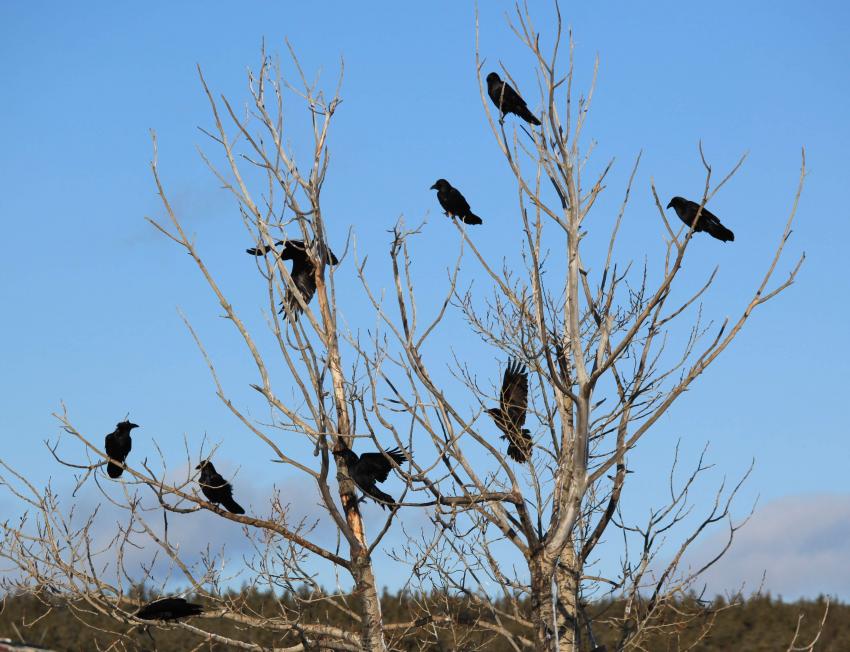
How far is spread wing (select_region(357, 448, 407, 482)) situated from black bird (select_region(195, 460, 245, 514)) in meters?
1.26

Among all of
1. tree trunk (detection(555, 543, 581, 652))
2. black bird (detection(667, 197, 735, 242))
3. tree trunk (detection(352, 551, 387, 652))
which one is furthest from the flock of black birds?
tree trunk (detection(555, 543, 581, 652))

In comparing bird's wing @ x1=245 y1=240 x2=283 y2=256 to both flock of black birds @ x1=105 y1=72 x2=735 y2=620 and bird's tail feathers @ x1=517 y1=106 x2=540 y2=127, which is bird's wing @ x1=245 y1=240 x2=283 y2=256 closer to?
flock of black birds @ x1=105 y1=72 x2=735 y2=620

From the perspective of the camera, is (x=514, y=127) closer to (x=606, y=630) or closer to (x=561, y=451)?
(x=561, y=451)

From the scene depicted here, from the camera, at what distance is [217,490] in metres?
8.70

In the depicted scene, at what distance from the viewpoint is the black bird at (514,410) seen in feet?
30.6

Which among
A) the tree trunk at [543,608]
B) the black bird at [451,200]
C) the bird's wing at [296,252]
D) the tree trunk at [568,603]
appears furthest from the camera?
the black bird at [451,200]

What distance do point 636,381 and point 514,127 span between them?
2.30 metres

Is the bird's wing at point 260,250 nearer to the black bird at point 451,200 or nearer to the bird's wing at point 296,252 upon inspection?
the bird's wing at point 296,252

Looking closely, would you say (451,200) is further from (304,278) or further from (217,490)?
(217,490)

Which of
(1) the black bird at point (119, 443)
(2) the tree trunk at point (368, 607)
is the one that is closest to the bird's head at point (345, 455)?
(2) the tree trunk at point (368, 607)

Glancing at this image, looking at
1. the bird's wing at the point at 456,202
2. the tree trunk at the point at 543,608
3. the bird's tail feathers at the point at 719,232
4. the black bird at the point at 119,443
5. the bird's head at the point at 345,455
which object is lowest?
the tree trunk at the point at 543,608

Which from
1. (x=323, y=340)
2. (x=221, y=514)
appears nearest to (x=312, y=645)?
(x=221, y=514)

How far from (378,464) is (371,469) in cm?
7

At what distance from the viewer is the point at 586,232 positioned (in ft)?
25.5
